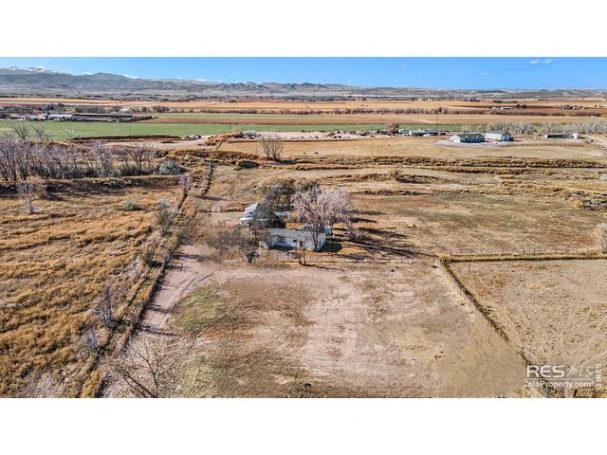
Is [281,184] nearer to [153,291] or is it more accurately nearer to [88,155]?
[153,291]

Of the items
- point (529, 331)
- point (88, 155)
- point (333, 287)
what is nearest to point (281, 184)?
point (333, 287)

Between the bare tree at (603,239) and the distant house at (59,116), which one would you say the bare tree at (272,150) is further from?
the distant house at (59,116)

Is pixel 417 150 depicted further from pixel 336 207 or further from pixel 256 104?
pixel 256 104

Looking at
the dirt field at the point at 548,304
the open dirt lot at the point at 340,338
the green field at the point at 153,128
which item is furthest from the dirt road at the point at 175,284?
the green field at the point at 153,128

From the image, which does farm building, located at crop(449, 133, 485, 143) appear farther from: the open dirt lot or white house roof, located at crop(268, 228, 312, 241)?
the open dirt lot

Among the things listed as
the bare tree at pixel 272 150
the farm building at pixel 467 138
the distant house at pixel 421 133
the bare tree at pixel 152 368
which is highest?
the distant house at pixel 421 133
